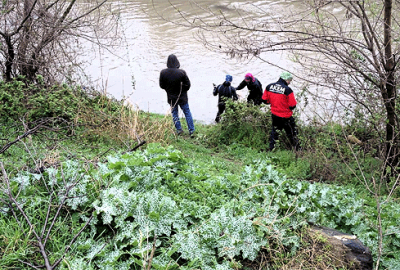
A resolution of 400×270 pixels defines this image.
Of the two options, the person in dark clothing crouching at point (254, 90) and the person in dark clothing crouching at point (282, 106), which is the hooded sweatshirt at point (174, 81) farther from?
the person in dark clothing crouching at point (282, 106)

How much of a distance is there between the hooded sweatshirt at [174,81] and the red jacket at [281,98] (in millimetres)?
1995

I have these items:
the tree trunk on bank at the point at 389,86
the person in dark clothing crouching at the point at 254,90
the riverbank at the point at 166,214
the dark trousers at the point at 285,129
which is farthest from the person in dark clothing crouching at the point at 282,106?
the riverbank at the point at 166,214

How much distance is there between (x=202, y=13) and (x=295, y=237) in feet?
62.3

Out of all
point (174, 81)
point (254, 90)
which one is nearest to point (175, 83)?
point (174, 81)

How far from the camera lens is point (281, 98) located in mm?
8133

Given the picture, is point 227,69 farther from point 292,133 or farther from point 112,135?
point 112,135

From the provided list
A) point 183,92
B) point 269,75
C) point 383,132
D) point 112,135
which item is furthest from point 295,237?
point 269,75

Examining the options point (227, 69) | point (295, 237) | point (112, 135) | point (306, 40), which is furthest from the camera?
point (227, 69)

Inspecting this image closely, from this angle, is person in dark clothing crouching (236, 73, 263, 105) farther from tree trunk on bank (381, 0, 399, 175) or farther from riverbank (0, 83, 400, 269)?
riverbank (0, 83, 400, 269)

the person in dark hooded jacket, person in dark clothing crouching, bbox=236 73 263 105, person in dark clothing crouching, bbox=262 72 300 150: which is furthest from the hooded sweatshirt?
person in dark clothing crouching, bbox=262 72 300 150

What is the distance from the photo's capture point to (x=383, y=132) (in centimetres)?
790

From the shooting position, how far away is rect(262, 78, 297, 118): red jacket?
805 cm

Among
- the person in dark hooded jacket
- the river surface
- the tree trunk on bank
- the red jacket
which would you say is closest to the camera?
the tree trunk on bank

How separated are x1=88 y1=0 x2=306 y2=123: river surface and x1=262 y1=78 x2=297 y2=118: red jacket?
375cm
